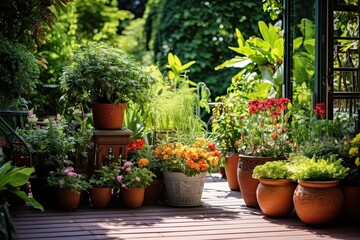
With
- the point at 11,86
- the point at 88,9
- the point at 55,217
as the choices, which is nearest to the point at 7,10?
the point at 11,86

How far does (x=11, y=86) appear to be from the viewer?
19.1 feet

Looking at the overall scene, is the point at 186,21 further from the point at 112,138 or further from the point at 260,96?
the point at 112,138

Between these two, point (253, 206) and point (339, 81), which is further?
point (339, 81)

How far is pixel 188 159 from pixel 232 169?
965 millimetres

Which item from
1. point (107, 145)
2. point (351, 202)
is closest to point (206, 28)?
point (107, 145)

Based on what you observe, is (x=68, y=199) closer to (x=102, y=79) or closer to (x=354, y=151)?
(x=102, y=79)

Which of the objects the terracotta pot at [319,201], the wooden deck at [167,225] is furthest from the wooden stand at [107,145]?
the terracotta pot at [319,201]

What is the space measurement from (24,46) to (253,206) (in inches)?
98.4

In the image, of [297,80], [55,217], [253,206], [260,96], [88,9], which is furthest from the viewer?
[88,9]

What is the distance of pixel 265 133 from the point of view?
20.3 feet

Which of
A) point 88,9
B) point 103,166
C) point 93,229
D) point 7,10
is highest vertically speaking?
point 88,9

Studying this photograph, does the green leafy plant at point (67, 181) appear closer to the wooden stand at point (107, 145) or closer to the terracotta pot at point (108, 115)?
the wooden stand at point (107, 145)

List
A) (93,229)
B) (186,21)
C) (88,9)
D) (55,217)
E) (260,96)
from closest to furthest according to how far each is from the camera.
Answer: (93,229) → (55,217) → (260,96) → (186,21) → (88,9)

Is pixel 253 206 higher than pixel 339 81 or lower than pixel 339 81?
lower
